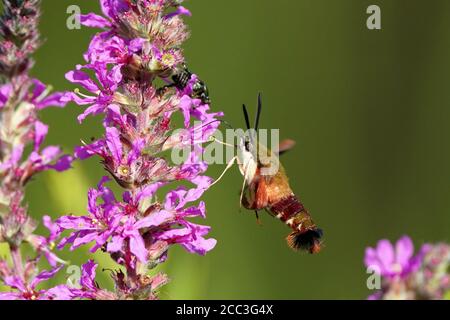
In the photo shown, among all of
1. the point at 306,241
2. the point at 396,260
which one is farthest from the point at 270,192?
the point at 396,260

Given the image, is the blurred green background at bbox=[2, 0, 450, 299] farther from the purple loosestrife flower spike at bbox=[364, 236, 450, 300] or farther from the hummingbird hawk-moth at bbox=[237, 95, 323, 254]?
the purple loosestrife flower spike at bbox=[364, 236, 450, 300]

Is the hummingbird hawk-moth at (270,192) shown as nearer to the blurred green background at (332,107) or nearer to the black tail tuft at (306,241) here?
the black tail tuft at (306,241)

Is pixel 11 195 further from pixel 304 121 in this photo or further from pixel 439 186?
pixel 439 186

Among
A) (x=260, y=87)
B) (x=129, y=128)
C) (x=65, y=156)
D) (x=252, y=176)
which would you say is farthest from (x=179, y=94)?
(x=260, y=87)

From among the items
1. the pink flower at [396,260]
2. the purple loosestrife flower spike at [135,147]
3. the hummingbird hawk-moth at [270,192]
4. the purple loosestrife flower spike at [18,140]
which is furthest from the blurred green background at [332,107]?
the pink flower at [396,260]

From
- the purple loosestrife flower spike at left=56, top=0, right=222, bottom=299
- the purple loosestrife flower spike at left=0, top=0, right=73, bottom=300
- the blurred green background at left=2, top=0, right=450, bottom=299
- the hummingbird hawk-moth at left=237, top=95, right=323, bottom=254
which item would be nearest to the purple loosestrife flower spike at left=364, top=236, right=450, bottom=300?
the purple loosestrife flower spike at left=56, top=0, right=222, bottom=299

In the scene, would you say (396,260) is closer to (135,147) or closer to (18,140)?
(135,147)
